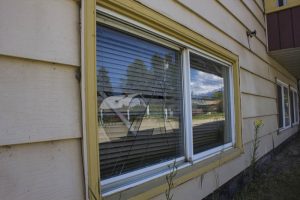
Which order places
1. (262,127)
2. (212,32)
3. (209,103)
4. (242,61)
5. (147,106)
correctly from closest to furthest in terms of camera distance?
1. (147,106)
2. (212,32)
3. (209,103)
4. (242,61)
5. (262,127)

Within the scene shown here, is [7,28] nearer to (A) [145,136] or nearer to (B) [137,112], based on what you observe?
(B) [137,112]

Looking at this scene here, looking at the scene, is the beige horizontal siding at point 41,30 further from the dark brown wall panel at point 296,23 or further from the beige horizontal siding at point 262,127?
the dark brown wall panel at point 296,23

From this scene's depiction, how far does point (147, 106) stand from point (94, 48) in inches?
27.5

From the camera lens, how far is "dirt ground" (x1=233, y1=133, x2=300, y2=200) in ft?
9.85

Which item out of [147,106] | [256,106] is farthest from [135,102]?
[256,106]

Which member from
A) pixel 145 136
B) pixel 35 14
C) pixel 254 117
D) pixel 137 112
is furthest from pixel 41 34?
pixel 254 117

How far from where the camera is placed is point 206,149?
101 inches

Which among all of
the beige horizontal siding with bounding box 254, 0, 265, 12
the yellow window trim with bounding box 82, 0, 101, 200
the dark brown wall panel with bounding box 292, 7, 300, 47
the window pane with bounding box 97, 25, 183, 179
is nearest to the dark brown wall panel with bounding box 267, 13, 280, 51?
the beige horizontal siding with bounding box 254, 0, 265, 12

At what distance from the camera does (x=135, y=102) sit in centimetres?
181

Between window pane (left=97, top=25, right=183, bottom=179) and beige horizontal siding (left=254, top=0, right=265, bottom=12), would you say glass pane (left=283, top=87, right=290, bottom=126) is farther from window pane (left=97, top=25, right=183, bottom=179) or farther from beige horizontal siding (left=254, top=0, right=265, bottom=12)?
window pane (left=97, top=25, right=183, bottom=179)

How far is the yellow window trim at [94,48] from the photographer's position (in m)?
1.27

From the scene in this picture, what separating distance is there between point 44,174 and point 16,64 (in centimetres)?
Answer: 42

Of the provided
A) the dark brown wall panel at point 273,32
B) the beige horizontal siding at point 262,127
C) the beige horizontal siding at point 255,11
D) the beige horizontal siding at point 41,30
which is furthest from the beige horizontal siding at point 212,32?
the beige horizontal siding at point 262,127

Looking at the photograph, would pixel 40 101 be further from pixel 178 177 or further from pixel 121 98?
pixel 178 177
